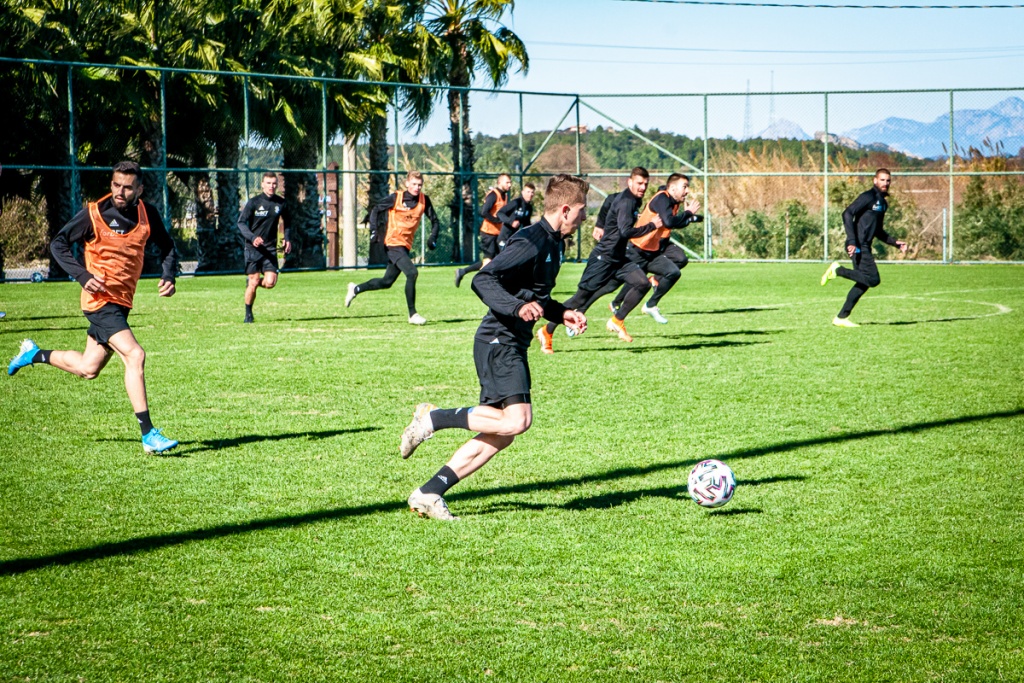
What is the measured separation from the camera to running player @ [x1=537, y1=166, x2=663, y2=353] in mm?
13273

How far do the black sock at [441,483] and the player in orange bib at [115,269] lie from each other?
97.2 inches

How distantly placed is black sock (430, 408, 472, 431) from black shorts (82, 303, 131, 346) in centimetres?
290

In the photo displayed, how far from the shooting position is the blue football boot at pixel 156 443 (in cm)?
749

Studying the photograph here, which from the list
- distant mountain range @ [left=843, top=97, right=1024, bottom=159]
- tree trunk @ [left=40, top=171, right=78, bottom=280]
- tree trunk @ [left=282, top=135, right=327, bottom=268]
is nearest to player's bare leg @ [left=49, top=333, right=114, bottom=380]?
tree trunk @ [left=40, top=171, right=78, bottom=280]

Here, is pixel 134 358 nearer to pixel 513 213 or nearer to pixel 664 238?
pixel 664 238

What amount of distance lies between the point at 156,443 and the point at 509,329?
3031 millimetres

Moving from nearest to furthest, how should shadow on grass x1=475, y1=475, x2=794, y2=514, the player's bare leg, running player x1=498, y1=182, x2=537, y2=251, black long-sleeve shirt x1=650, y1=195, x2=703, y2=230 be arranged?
shadow on grass x1=475, y1=475, x2=794, y2=514
the player's bare leg
black long-sleeve shirt x1=650, y1=195, x2=703, y2=230
running player x1=498, y1=182, x2=537, y2=251

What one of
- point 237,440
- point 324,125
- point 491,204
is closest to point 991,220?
point 491,204

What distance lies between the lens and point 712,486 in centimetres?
602

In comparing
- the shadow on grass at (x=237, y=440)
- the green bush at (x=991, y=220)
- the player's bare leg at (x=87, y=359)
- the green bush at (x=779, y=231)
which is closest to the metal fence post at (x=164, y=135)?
the player's bare leg at (x=87, y=359)

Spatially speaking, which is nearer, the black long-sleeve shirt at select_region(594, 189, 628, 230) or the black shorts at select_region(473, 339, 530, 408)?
the black shorts at select_region(473, 339, 530, 408)

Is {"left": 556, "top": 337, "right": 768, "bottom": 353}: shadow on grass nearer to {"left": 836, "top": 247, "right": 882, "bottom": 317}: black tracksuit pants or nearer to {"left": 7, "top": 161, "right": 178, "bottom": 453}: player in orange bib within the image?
{"left": 836, "top": 247, "right": 882, "bottom": 317}: black tracksuit pants

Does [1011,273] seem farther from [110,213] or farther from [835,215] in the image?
[110,213]

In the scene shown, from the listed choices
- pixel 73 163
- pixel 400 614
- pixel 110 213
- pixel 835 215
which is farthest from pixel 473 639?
pixel 835 215
